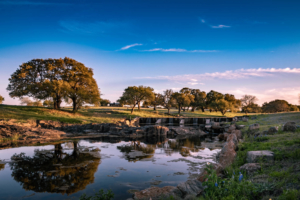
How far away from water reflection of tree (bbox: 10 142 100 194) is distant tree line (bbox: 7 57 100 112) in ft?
89.0

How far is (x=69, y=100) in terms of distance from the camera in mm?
42656

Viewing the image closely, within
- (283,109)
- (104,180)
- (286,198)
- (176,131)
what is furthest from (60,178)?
(283,109)

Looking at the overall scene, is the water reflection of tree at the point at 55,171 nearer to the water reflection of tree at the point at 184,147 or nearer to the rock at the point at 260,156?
the water reflection of tree at the point at 184,147

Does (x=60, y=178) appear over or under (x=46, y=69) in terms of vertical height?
under

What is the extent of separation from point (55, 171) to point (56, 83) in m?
31.3

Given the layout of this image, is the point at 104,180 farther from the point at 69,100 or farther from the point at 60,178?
the point at 69,100

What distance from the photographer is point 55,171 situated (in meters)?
9.27

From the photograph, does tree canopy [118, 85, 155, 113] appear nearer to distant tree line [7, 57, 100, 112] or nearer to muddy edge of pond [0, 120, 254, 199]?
distant tree line [7, 57, 100, 112]

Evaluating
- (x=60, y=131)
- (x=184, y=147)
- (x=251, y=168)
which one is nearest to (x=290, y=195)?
(x=251, y=168)

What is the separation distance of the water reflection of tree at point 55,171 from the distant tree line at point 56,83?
89.0 feet

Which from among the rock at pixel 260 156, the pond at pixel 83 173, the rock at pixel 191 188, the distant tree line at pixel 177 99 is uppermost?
the distant tree line at pixel 177 99

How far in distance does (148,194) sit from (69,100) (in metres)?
42.1

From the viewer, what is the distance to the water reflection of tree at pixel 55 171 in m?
7.51

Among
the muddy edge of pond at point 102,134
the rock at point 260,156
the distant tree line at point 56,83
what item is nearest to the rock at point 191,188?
the muddy edge of pond at point 102,134
